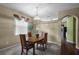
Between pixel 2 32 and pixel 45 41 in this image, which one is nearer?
pixel 2 32

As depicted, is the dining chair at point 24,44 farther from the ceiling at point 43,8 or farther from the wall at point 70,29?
the wall at point 70,29

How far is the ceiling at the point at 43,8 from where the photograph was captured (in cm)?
209

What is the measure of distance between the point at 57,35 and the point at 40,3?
84 cm

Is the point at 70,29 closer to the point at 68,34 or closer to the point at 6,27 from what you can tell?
the point at 68,34

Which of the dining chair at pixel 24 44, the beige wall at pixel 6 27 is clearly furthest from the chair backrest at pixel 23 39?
the beige wall at pixel 6 27

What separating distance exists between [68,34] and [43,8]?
2.76 feet

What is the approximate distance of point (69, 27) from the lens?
218cm

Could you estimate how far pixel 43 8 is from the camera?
7.02ft

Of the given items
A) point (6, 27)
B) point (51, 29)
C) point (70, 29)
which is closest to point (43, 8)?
point (51, 29)

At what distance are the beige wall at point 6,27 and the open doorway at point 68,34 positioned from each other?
3.70ft

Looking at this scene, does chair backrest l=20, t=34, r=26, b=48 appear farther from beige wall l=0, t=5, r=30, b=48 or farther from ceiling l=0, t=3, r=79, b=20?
ceiling l=0, t=3, r=79, b=20

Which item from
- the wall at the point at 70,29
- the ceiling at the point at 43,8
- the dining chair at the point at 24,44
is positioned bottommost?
the dining chair at the point at 24,44
